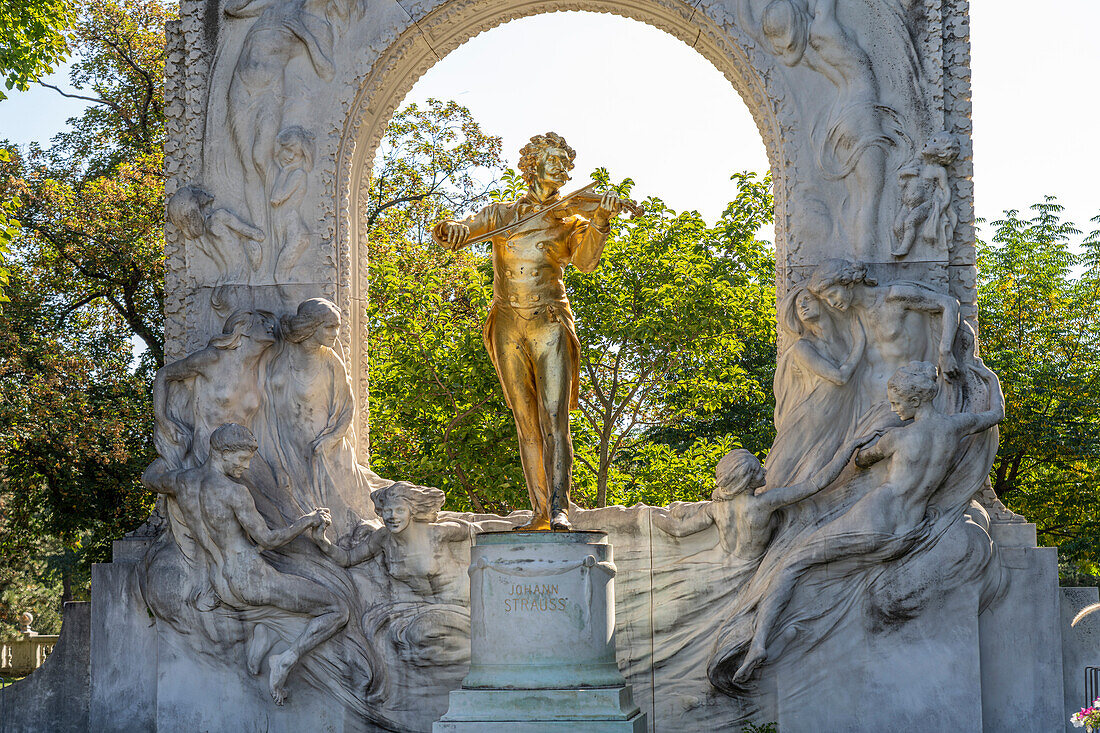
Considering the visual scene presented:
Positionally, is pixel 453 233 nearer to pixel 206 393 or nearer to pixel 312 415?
pixel 312 415

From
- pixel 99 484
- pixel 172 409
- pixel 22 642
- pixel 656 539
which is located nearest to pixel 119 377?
pixel 99 484

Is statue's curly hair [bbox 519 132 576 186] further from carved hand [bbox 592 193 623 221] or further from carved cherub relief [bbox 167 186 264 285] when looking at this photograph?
carved cherub relief [bbox 167 186 264 285]

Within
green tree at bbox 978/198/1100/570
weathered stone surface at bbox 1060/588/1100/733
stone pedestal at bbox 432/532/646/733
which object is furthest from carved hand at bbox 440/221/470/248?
green tree at bbox 978/198/1100/570

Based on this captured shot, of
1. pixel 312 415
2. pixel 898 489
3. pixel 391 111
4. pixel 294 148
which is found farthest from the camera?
pixel 391 111

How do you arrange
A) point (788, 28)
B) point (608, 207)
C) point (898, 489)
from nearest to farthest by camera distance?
point (608, 207) < point (898, 489) < point (788, 28)

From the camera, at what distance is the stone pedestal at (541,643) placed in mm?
8445

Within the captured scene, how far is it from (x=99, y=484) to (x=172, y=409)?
9.71 metres

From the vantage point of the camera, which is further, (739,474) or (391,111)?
(391,111)

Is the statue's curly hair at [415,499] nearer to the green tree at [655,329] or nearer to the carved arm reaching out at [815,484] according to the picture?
the carved arm reaching out at [815,484]

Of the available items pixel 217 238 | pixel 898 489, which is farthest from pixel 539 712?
pixel 217 238

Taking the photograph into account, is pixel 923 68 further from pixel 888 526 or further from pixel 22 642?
pixel 22 642

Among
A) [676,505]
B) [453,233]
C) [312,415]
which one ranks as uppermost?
[453,233]

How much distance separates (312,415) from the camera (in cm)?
1069

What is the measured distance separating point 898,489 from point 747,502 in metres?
1.12
